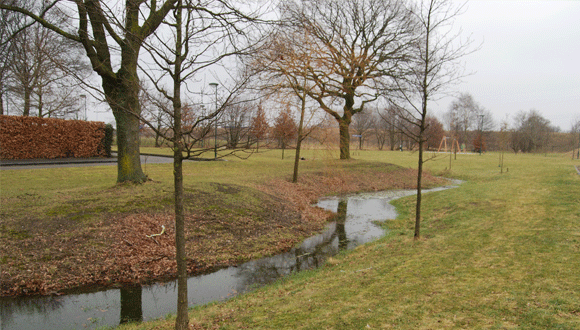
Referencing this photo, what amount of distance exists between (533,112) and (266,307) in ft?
274

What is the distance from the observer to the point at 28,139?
21641mm

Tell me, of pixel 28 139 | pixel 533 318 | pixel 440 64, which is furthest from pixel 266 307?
pixel 28 139

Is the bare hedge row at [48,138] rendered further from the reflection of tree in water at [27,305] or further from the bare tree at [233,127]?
the bare tree at [233,127]

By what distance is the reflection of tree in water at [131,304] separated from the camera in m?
5.66

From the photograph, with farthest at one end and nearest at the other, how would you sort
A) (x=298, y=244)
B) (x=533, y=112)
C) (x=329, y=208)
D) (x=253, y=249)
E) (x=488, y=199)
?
1. (x=533, y=112)
2. (x=329, y=208)
3. (x=488, y=199)
4. (x=298, y=244)
5. (x=253, y=249)

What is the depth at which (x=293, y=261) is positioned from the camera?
8750mm

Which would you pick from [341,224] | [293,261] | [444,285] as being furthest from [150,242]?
[341,224]

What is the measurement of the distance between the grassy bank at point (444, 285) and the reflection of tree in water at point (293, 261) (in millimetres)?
579

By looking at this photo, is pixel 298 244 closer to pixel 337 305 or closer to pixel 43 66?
pixel 337 305

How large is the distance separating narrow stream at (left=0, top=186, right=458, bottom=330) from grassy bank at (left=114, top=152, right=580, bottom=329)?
666mm

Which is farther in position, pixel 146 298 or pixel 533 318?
pixel 146 298

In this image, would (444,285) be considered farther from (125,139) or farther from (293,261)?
(125,139)

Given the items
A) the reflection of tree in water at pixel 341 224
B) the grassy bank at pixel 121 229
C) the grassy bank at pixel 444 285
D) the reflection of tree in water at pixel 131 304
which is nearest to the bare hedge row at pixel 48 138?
the grassy bank at pixel 121 229

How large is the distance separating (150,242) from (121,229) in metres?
0.83
